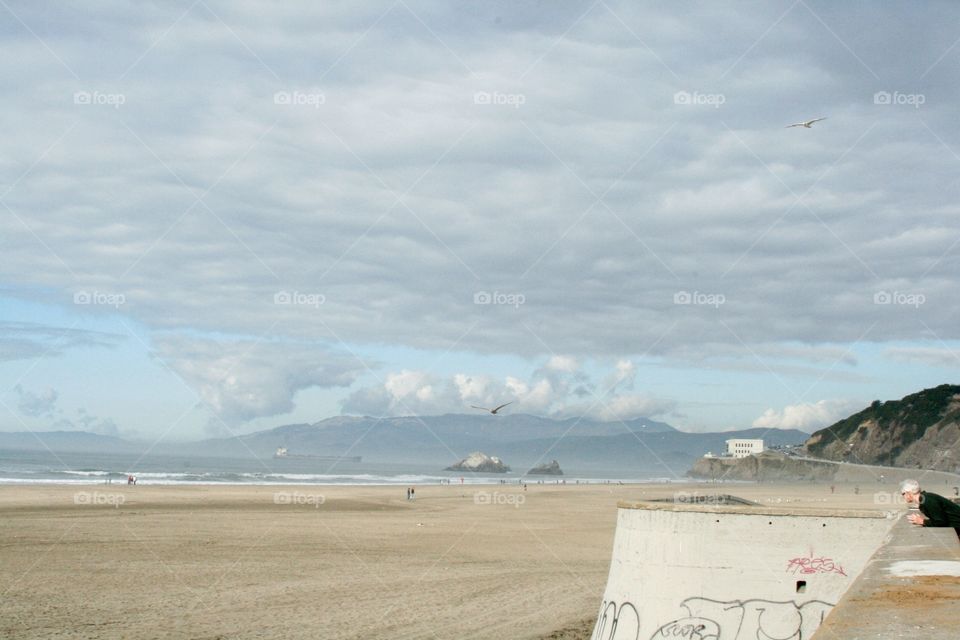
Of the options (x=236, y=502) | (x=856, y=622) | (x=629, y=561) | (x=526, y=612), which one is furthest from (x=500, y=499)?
(x=856, y=622)

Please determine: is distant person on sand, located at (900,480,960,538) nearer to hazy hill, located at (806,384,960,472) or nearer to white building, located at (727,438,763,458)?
hazy hill, located at (806,384,960,472)

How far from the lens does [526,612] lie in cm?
1709

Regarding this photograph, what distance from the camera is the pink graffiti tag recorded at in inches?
376

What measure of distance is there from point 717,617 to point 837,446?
438ft

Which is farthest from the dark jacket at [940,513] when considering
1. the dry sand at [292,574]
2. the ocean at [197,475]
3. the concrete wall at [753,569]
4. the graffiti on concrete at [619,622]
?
the ocean at [197,475]

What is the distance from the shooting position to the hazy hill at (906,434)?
352 ft

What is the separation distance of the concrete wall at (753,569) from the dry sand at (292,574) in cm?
581

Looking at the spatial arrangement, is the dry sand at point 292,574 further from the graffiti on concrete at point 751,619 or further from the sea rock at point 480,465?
the sea rock at point 480,465

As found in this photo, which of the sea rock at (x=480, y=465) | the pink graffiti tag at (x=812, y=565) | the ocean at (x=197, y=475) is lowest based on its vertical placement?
the pink graffiti tag at (x=812, y=565)

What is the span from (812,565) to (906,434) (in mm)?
119467

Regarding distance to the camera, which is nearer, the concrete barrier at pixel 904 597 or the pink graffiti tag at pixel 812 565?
the concrete barrier at pixel 904 597

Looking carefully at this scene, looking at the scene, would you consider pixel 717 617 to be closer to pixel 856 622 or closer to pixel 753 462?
pixel 856 622

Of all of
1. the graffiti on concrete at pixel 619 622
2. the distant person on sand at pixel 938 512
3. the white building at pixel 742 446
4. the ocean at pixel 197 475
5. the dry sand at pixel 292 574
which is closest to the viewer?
the distant person on sand at pixel 938 512

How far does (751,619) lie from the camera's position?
9570 mm
